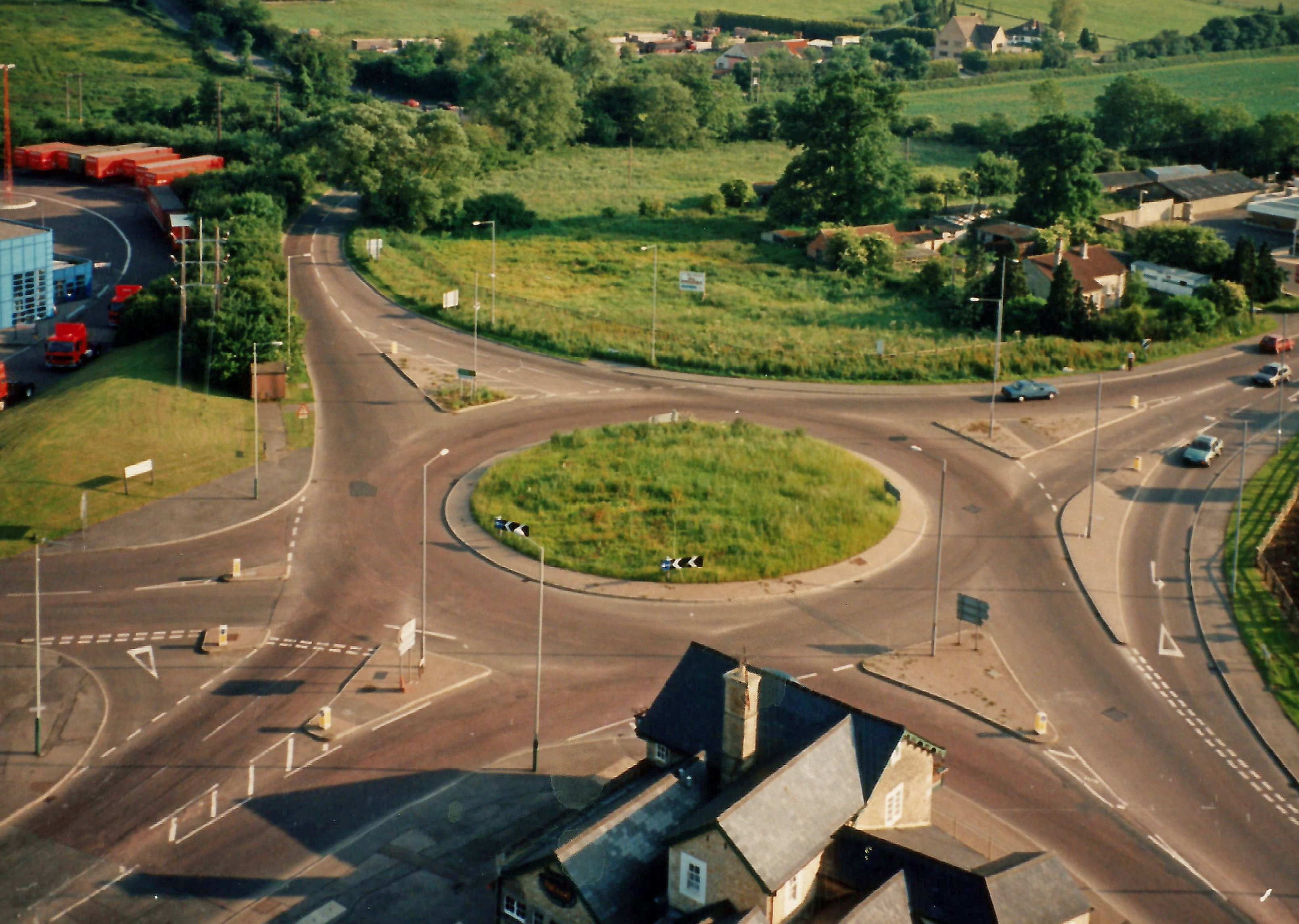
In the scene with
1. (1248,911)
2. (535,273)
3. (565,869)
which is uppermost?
(535,273)

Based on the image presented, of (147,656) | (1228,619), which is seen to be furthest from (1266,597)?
(147,656)

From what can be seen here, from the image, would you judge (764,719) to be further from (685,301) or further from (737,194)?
(737,194)

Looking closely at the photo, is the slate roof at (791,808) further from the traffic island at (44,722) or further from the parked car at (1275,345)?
the parked car at (1275,345)

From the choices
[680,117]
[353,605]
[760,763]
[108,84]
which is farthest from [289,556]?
[108,84]

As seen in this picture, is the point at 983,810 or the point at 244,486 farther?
the point at 244,486

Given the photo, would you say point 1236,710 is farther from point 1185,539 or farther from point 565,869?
point 565,869
